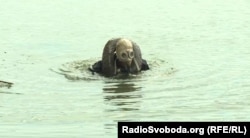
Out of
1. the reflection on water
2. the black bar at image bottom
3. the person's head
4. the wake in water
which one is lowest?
the black bar at image bottom

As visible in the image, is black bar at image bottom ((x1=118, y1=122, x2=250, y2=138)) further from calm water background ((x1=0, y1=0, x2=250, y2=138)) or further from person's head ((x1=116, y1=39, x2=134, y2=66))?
person's head ((x1=116, y1=39, x2=134, y2=66))

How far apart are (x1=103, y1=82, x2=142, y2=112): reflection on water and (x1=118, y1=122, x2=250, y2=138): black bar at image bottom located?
200cm

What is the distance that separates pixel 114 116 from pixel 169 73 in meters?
4.00

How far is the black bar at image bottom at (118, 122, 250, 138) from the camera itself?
8359mm

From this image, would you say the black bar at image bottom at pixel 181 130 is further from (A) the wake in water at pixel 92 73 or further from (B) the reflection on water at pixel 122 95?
(A) the wake in water at pixel 92 73

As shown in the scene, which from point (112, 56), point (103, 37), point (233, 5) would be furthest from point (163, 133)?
point (233, 5)

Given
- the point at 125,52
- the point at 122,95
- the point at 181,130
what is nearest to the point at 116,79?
the point at 125,52

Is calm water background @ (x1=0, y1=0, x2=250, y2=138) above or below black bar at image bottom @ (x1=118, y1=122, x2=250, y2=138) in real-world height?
above

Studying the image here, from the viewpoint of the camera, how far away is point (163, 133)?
8.41 meters

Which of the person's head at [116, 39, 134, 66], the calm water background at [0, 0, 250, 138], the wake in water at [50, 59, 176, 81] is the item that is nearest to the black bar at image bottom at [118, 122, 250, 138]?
the calm water background at [0, 0, 250, 138]

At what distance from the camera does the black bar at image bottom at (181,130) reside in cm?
836

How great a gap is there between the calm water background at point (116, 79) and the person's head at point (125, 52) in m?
0.38

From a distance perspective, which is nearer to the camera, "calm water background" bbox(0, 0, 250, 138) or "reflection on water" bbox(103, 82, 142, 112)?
"calm water background" bbox(0, 0, 250, 138)

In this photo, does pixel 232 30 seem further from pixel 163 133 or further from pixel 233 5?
pixel 163 133
